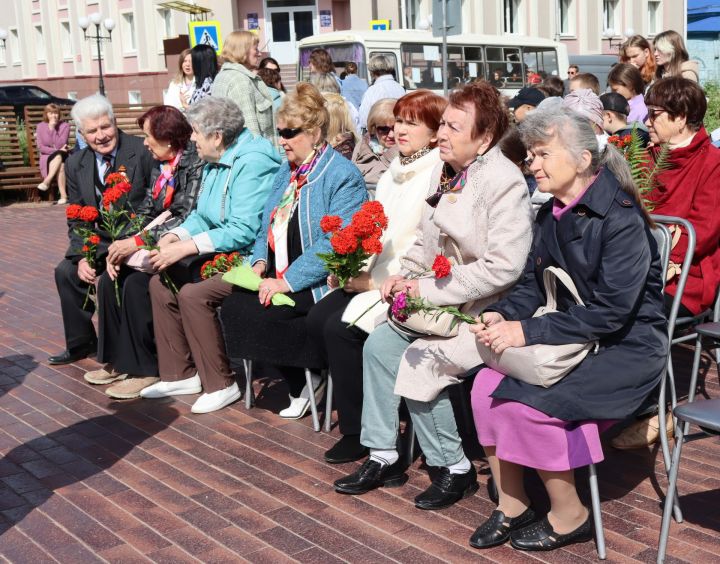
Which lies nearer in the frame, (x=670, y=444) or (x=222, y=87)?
(x=670, y=444)

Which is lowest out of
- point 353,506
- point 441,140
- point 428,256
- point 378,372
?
point 353,506

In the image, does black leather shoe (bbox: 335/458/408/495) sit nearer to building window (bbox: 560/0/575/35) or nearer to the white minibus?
the white minibus

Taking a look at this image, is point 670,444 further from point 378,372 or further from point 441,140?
point 441,140

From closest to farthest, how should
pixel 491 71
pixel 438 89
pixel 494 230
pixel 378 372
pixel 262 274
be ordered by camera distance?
pixel 494 230 < pixel 378 372 < pixel 262 274 < pixel 438 89 < pixel 491 71

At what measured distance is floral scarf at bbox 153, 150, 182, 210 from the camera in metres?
6.29

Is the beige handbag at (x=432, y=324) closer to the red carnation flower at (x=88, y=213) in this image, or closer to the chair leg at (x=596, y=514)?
the chair leg at (x=596, y=514)

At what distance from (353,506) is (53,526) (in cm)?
124

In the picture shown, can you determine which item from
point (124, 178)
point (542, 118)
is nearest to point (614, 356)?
point (542, 118)

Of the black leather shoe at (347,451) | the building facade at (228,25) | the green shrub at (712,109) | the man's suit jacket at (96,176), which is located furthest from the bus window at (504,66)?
the black leather shoe at (347,451)

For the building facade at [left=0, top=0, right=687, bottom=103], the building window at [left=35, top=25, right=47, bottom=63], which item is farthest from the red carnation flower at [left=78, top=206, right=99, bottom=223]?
A: the building window at [left=35, top=25, right=47, bottom=63]

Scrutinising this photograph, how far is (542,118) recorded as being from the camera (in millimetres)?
3795

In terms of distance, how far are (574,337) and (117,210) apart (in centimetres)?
356

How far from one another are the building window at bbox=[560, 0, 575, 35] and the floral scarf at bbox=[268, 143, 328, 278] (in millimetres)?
38521

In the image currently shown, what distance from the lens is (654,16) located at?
45.9m
